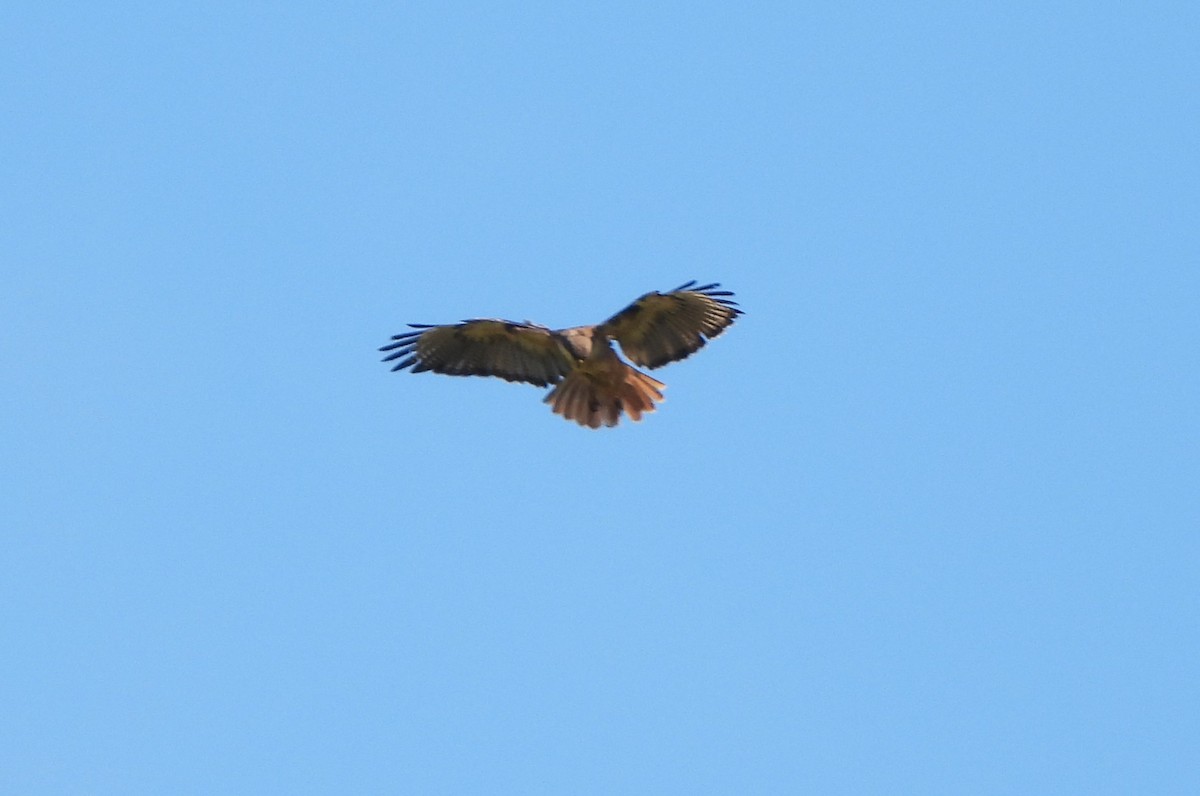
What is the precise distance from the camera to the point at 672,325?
15.8 meters

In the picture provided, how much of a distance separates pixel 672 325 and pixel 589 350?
2.72 ft

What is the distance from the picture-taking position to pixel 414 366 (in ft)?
52.4

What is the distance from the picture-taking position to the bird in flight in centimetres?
1546

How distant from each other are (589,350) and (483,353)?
1.11m

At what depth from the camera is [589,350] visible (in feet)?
50.6

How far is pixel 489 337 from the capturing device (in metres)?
15.9

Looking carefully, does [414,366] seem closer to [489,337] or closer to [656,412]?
[489,337]

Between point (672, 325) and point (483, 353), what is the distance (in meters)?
1.65

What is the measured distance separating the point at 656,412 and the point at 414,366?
212cm

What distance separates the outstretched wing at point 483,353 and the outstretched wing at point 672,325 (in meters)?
0.57

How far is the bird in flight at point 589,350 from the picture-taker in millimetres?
15461

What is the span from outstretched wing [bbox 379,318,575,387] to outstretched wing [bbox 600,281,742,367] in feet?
1.86

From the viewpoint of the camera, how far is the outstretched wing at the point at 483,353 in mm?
15695

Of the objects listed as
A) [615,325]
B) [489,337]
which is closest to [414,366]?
[489,337]
